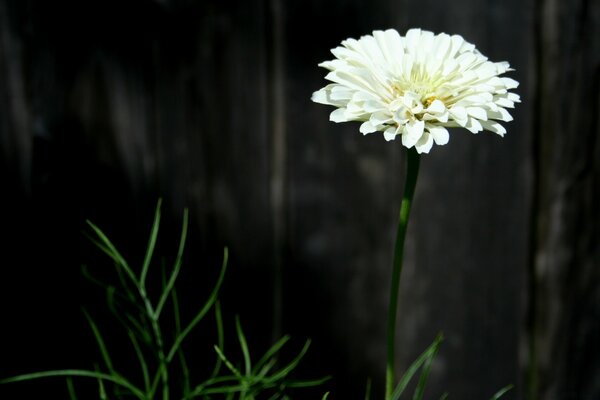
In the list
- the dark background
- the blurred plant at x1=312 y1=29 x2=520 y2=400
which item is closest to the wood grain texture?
the dark background

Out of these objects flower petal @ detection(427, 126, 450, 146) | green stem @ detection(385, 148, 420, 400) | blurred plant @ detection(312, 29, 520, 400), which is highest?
blurred plant @ detection(312, 29, 520, 400)

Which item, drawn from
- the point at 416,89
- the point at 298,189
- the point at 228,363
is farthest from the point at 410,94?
the point at 298,189

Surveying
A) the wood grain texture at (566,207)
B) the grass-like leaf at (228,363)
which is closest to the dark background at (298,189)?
the wood grain texture at (566,207)

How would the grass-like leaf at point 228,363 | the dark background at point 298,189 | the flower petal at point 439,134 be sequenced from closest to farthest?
the flower petal at point 439,134, the grass-like leaf at point 228,363, the dark background at point 298,189

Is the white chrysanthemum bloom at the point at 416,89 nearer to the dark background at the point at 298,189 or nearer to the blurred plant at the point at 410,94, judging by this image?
the blurred plant at the point at 410,94

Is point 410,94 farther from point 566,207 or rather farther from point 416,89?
point 566,207

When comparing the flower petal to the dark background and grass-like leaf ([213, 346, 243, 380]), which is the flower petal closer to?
grass-like leaf ([213, 346, 243, 380])
